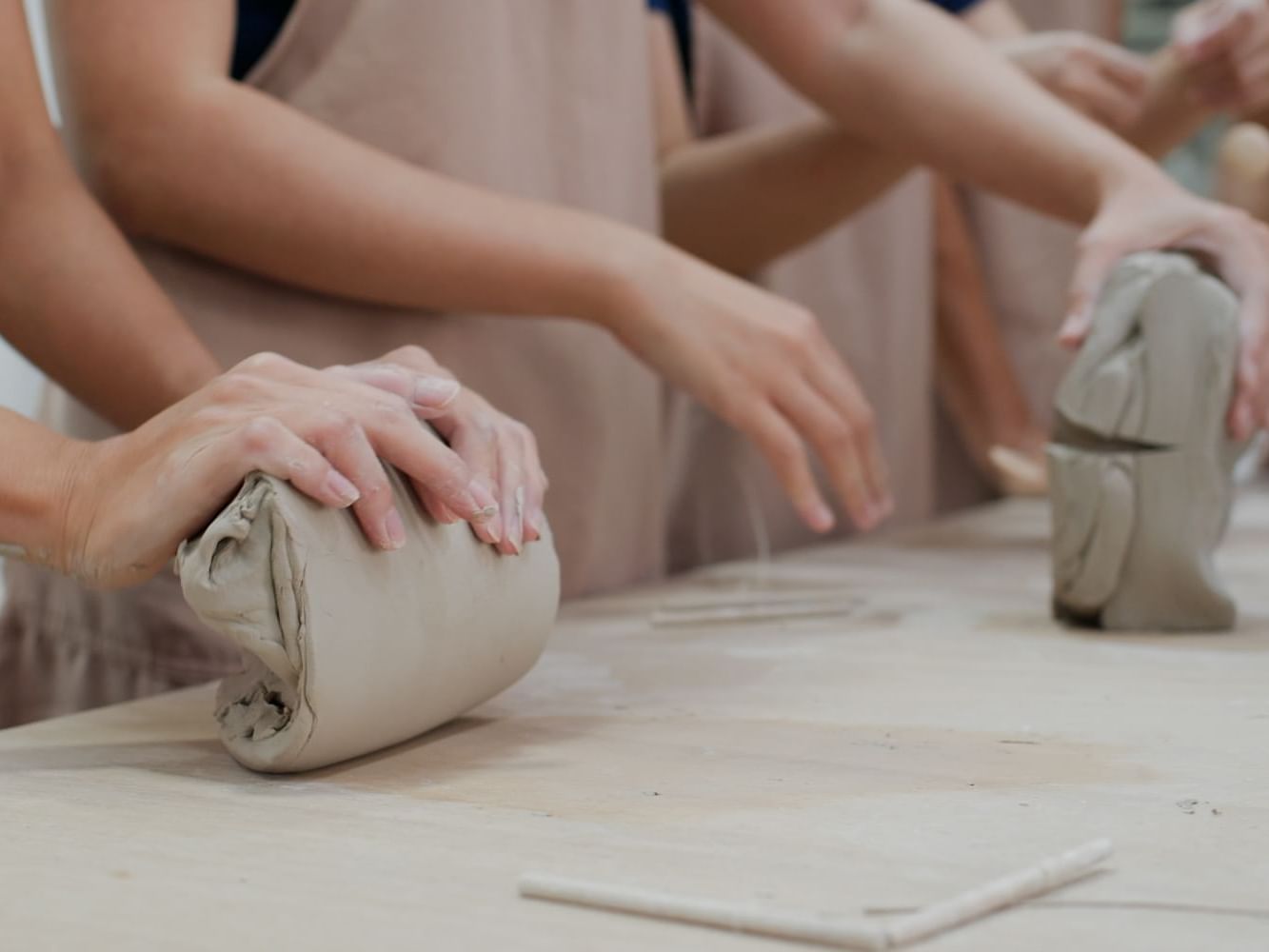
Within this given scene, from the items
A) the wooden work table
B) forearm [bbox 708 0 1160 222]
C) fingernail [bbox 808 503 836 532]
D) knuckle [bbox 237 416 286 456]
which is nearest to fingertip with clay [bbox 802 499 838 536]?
fingernail [bbox 808 503 836 532]

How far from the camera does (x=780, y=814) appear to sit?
0.64 meters

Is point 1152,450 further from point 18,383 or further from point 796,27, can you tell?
point 18,383

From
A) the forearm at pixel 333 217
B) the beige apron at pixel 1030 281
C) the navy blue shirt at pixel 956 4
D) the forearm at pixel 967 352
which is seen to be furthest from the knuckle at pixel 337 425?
the beige apron at pixel 1030 281

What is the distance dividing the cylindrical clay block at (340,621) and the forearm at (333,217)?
0.35 metres

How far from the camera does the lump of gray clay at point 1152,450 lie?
102 cm

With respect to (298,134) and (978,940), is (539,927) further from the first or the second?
(298,134)

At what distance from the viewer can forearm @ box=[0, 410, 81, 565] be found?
2.36ft

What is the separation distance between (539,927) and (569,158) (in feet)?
2.95

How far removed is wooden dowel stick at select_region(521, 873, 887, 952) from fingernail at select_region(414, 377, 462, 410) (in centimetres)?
29

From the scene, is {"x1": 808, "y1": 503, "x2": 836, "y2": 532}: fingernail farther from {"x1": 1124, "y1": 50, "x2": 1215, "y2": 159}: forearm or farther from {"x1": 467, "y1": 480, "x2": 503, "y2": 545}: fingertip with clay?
{"x1": 1124, "y1": 50, "x2": 1215, "y2": 159}: forearm

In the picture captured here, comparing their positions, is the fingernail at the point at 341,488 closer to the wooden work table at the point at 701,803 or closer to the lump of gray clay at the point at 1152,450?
the wooden work table at the point at 701,803

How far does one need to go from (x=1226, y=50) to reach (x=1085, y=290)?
455 millimetres

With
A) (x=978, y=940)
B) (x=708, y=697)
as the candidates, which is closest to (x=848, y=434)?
(x=708, y=697)

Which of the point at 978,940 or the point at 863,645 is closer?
the point at 978,940
